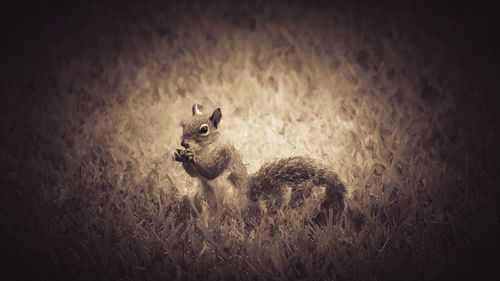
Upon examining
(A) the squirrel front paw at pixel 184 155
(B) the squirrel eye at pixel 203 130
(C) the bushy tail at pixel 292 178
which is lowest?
(C) the bushy tail at pixel 292 178

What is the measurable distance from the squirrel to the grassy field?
144 mm

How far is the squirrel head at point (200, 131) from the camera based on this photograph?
312cm

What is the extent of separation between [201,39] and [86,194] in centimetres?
294

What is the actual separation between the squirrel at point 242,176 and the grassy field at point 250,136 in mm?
144

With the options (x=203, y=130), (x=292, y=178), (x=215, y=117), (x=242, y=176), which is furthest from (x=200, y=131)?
(x=292, y=178)

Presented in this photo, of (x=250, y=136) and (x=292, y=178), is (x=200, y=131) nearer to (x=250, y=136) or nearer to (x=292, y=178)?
(x=292, y=178)

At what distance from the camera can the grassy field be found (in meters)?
3.19

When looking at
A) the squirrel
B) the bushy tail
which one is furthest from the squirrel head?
the bushy tail

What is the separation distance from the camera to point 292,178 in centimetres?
312

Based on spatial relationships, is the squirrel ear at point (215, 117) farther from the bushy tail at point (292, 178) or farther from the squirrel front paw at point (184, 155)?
the bushy tail at point (292, 178)

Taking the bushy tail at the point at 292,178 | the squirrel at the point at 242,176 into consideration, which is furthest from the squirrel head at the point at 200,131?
the bushy tail at the point at 292,178

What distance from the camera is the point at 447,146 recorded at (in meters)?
4.24

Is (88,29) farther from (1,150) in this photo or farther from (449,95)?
(449,95)

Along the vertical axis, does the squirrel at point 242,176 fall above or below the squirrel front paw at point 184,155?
below
